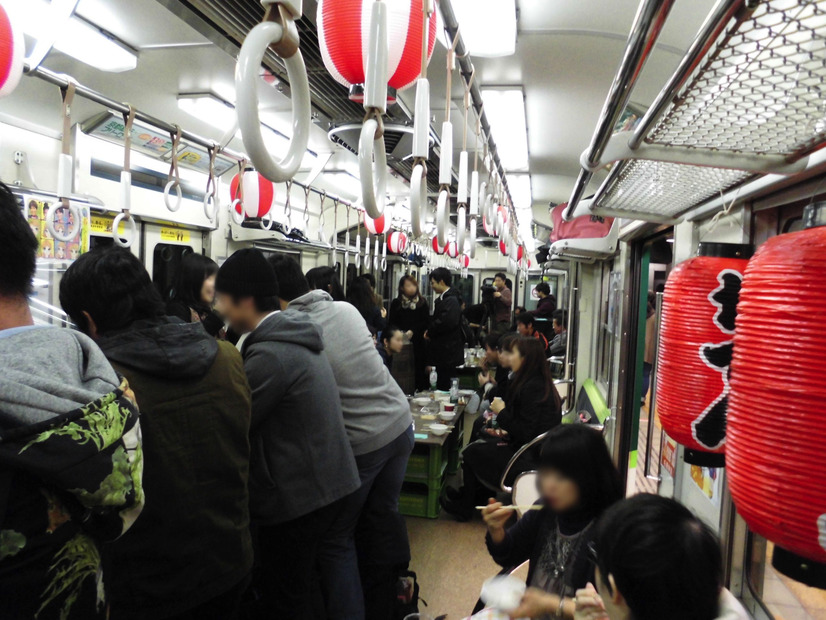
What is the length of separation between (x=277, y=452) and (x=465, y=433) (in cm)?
508

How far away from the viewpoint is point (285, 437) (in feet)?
7.02

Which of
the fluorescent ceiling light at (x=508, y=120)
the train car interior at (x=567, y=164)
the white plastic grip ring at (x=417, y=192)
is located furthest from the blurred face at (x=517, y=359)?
the white plastic grip ring at (x=417, y=192)

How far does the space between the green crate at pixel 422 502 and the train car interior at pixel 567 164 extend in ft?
0.08

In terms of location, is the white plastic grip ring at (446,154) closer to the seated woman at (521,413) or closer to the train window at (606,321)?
the seated woman at (521,413)

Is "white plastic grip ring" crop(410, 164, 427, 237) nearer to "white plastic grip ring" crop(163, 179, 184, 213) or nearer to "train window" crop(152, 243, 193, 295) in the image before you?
"white plastic grip ring" crop(163, 179, 184, 213)

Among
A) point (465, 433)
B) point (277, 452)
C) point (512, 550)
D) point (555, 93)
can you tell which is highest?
point (555, 93)

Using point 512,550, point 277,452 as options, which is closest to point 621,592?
point 512,550

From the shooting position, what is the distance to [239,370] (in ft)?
5.86

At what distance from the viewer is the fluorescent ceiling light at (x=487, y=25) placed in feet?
8.61

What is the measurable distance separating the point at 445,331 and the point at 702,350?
222 inches

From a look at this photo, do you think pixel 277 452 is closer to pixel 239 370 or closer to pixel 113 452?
pixel 239 370

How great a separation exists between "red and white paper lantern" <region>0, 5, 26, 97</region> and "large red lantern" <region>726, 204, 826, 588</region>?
2.15 meters

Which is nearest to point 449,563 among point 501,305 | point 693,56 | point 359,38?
point 359,38

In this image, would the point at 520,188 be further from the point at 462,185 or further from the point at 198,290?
the point at 462,185
